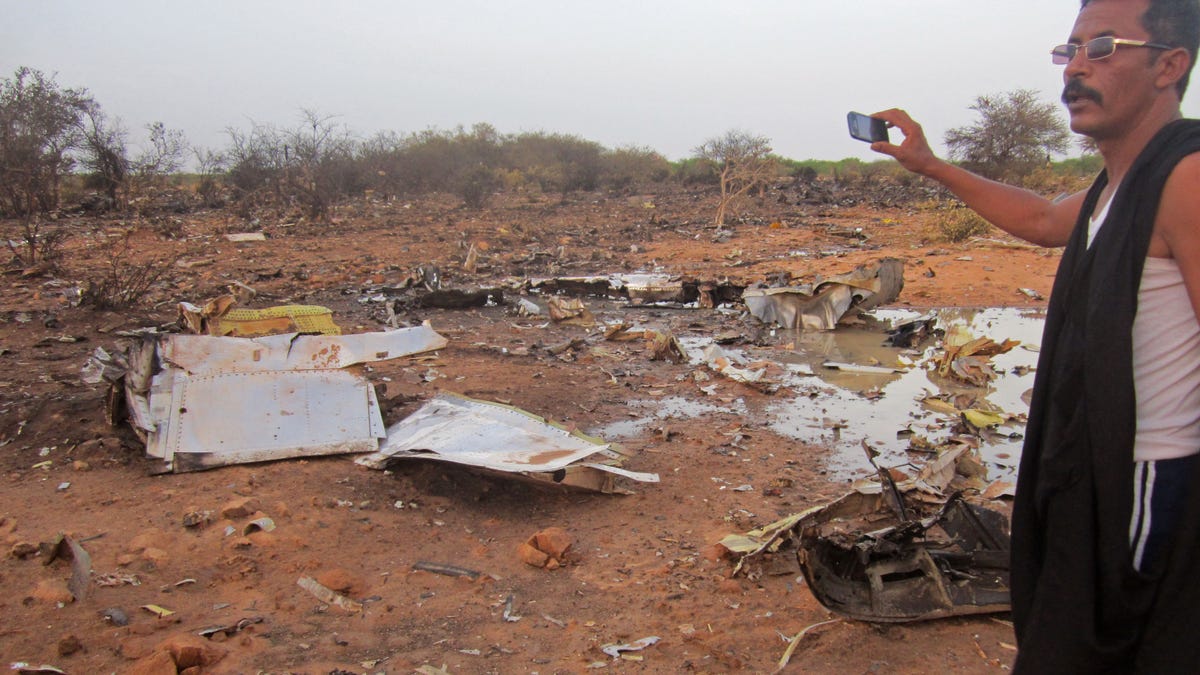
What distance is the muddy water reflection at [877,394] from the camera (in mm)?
5090

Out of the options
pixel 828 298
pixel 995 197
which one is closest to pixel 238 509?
pixel 995 197

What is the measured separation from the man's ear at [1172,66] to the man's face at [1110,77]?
0.05ft

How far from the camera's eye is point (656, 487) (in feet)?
14.2

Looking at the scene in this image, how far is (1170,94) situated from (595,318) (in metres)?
8.41

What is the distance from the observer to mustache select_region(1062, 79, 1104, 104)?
4.42 ft

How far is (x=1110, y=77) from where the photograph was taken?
4.36ft

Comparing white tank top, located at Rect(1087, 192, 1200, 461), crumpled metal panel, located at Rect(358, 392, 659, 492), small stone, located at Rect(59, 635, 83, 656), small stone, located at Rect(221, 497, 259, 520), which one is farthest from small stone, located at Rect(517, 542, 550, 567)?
white tank top, located at Rect(1087, 192, 1200, 461)

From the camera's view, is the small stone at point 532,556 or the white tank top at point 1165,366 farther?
the small stone at point 532,556

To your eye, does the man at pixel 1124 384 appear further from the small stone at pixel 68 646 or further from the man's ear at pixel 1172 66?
the small stone at pixel 68 646

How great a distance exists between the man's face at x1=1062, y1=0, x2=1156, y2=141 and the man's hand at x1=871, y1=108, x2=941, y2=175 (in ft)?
1.60

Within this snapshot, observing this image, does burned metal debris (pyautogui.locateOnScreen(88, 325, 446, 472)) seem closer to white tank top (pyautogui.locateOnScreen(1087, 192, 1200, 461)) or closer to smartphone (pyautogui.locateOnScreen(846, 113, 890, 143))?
smartphone (pyautogui.locateOnScreen(846, 113, 890, 143))

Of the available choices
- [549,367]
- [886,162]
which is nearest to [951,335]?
[549,367]

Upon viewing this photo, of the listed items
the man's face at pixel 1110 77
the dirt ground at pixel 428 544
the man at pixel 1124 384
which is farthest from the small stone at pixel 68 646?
the man's face at pixel 1110 77

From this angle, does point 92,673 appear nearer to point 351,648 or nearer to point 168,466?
point 351,648
